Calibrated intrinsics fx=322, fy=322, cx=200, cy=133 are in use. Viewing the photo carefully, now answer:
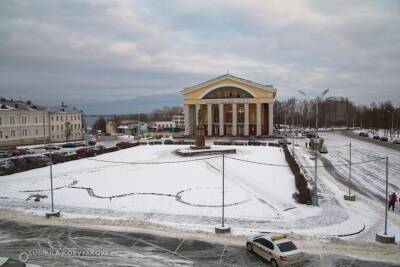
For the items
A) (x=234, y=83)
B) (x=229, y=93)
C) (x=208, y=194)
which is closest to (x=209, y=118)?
(x=229, y=93)

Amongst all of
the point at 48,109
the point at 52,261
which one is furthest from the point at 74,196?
the point at 48,109

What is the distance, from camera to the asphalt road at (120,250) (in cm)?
1431

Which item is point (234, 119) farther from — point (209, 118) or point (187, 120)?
point (187, 120)

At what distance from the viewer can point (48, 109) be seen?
7625cm

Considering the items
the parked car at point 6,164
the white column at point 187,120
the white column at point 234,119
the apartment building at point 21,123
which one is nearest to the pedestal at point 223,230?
the parked car at point 6,164

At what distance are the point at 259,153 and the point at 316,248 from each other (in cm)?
3210

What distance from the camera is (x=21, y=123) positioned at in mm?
66188

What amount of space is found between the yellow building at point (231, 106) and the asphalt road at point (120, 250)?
63.2m

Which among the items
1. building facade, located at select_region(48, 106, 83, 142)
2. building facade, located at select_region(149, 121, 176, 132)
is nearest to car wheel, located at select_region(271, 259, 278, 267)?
building facade, located at select_region(48, 106, 83, 142)

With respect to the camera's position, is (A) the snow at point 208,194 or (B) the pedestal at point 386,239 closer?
(B) the pedestal at point 386,239

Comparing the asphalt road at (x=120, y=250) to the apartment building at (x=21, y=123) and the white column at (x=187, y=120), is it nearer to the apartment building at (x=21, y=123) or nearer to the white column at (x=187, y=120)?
the apartment building at (x=21, y=123)

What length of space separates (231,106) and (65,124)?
137 ft

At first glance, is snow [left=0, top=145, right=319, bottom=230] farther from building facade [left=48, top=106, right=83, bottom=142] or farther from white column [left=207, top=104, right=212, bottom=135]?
white column [left=207, top=104, right=212, bottom=135]

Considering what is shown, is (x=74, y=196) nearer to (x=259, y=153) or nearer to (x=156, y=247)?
(x=156, y=247)
